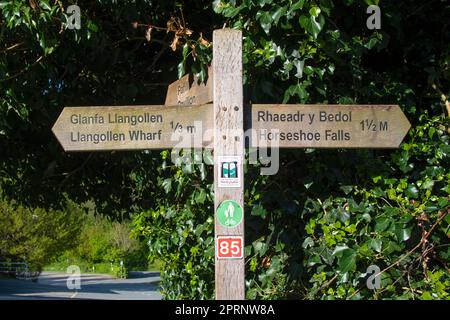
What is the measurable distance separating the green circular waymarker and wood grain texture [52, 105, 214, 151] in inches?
15.3

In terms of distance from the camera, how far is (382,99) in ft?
15.4

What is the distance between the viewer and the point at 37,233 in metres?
33.2

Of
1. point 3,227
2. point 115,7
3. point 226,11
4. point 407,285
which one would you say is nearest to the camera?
point 407,285

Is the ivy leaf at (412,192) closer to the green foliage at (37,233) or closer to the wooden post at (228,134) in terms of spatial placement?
the wooden post at (228,134)

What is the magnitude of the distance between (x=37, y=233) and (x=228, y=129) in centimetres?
3111

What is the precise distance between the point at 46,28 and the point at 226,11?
130 cm

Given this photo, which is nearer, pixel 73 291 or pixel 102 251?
pixel 73 291

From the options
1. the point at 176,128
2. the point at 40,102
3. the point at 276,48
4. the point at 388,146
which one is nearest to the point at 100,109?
the point at 176,128

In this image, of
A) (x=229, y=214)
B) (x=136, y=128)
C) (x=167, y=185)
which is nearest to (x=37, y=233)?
(x=167, y=185)

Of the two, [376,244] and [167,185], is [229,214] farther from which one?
[167,185]

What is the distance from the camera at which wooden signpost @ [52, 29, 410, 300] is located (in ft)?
11.6

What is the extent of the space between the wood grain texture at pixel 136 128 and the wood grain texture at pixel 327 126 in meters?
0.35

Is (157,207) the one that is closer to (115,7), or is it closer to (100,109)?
(115,7)

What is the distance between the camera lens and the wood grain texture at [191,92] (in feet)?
12.8
